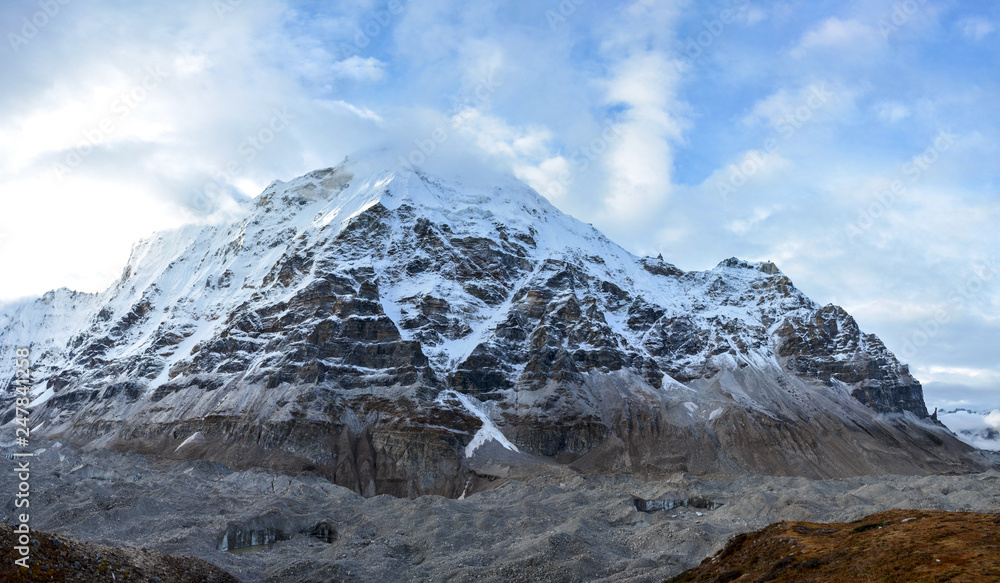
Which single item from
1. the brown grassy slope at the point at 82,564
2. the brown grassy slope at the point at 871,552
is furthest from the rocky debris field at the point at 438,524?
the brown grassy slope at the point at 871,552

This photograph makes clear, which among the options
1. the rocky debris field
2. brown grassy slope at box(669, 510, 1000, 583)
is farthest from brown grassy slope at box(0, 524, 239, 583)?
brown grassy slope at box(669, 510, 1000, 583)

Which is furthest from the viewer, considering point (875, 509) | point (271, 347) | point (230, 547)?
point (271, 347)

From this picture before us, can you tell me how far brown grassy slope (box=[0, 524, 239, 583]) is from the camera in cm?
3241

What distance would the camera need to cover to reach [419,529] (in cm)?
8219

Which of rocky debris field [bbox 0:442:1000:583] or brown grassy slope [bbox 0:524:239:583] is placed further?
rocky debris field [bbox 0:442:1000:583]

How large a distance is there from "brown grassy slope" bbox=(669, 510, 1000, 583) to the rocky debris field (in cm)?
1644

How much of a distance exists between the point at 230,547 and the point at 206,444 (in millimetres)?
96208

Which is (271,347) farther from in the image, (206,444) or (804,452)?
(804,452)

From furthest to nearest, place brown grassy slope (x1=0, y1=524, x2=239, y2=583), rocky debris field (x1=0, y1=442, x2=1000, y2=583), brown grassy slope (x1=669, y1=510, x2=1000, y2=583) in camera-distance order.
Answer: rocky debris field (x1=0, y1=442, x2=1000, y2=583)
brown grassy slope (x1=0, y1=524, x2=239, y2=583)
brown grassy slope (x1=669, y1=510, x2=1000, y2=583)

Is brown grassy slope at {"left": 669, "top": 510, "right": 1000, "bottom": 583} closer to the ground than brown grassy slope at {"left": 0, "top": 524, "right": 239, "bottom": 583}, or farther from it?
closer to the ground

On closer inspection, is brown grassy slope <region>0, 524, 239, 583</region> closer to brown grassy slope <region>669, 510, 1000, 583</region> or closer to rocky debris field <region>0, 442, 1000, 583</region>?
rocky debris field <region>0, 442, 1000, 583</region>

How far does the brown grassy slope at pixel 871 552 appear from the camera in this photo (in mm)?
27750

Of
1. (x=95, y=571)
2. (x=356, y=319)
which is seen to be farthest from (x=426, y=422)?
(x=95, y=571)

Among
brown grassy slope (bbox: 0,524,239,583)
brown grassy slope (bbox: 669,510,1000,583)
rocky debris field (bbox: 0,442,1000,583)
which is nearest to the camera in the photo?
brown grassy slope (bbox: 669,510,1000,583)
